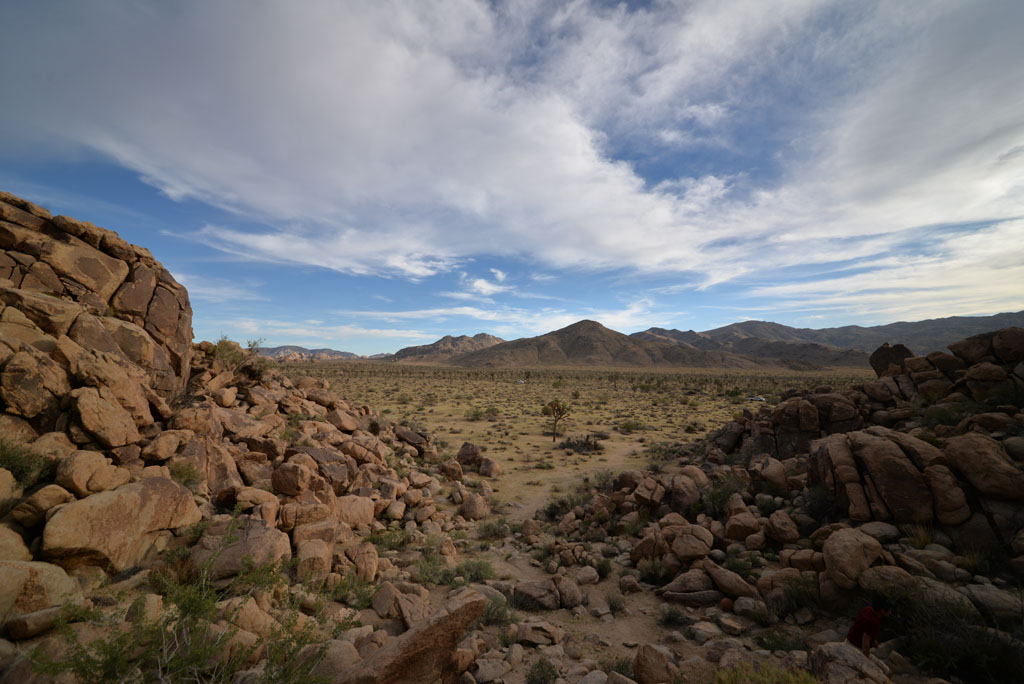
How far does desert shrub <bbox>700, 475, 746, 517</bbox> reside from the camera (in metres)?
10.2

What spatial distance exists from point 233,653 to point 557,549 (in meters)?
7.08

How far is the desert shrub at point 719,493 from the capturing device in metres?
10.2

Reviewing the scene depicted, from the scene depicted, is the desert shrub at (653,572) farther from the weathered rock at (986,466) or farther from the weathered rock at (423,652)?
the weathered rock at (986,466)

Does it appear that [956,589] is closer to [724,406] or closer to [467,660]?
[467,660]

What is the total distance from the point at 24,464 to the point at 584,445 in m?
18.2

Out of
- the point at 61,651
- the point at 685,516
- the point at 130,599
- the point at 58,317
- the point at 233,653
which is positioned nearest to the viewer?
the point at 61,651

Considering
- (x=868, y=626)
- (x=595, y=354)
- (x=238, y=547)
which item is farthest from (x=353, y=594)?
(x=595, y=354)

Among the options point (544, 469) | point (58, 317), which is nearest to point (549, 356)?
point (544, 469)

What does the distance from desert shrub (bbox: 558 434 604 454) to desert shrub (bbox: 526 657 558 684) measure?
14340mm

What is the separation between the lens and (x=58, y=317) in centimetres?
760

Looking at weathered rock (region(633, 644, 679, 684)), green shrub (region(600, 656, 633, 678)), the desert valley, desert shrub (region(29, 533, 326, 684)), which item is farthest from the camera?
green shrub (region(600, 656, 633, 678))

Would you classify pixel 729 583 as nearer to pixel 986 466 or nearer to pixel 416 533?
pixel 986 466

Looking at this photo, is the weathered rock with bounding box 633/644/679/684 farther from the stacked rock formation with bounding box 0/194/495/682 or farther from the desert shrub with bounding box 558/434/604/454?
the desert shrub with bounding box 558/434/604/454

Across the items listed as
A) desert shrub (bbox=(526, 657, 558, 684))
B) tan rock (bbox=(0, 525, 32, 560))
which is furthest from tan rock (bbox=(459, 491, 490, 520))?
tan rock (bbox=(0, 525, 32, 560))
